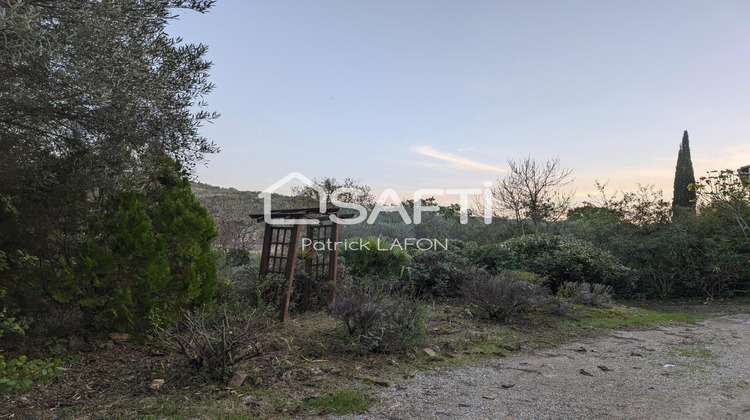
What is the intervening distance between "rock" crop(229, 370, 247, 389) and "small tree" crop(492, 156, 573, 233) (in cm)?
1271

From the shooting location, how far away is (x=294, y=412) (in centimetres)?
300

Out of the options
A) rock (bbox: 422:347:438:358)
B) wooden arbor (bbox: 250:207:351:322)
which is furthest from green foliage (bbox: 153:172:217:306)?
rock (bbox: 422:347:438:358)

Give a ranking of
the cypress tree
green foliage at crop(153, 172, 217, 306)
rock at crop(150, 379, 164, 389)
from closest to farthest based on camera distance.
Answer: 1. rock at crop(150, 379, 164, 389)
2. green foliage at crop(153, 172, 217, 306)
3. the cypress tree

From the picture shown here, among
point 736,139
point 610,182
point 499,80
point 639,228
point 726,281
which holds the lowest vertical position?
point 726,281

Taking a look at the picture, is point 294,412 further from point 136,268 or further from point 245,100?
point 245,100

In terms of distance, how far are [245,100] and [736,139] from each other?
11962 mm

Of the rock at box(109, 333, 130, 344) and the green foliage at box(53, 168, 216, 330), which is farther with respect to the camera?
the rock at box(109, 333, 130, 344)

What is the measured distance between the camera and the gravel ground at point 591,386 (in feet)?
10.4

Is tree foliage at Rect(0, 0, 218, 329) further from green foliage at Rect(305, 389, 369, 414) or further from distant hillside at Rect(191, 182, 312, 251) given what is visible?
distant hillside at Rect(191, 182, 312, 251)

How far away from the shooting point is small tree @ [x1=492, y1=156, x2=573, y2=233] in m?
14.6

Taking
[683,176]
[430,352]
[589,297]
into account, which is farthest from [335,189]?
[683,176]

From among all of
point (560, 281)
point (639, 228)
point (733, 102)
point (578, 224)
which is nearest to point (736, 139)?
point (733, 102)

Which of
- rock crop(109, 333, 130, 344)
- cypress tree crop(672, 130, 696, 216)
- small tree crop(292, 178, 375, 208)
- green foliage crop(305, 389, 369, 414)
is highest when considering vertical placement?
cypress tree crop(672, 130, 696, 216)

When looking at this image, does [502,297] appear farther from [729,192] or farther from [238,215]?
[238,215]
